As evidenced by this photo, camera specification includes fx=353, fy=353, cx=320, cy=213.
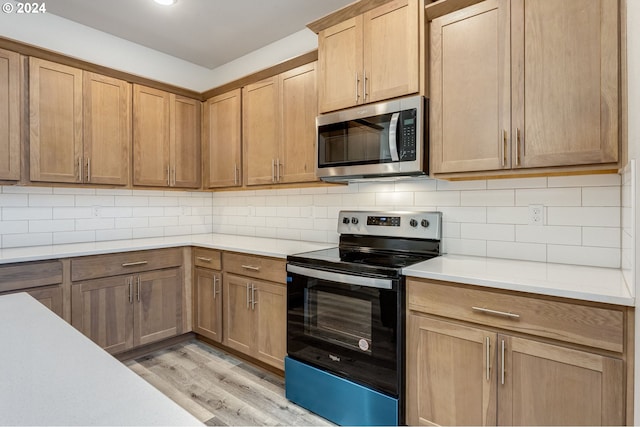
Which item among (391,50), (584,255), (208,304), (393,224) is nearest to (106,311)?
(208,304)

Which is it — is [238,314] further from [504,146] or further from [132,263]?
[504,146]

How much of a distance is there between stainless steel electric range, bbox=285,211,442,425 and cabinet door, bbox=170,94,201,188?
166 cm

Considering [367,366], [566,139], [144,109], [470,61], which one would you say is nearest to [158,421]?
[367,366]

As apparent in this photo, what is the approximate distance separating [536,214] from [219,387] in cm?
221

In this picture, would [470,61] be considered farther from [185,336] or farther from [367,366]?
[185,336]

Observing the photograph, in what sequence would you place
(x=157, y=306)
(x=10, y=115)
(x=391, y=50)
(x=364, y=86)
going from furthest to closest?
(x=157, y=306) → (x=10, y=115) → (x=364, y=86) → (x=391, y=50)

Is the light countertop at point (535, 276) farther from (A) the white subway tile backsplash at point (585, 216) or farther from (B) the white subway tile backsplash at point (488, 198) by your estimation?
(B) the white subway tile backsplash at point (488, 198)

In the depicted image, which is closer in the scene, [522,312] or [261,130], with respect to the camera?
[522,312]

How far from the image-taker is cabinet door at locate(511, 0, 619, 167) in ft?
4.86

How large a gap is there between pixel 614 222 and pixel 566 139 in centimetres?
51

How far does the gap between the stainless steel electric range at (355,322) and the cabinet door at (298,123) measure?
0.65 meters

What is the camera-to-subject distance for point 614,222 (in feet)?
5.60

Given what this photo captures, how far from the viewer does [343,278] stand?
188 cm

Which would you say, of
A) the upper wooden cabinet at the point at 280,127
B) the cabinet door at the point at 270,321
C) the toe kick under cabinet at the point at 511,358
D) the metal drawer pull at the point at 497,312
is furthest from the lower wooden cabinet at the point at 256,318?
the metal drawer pull at the point at 497,312
